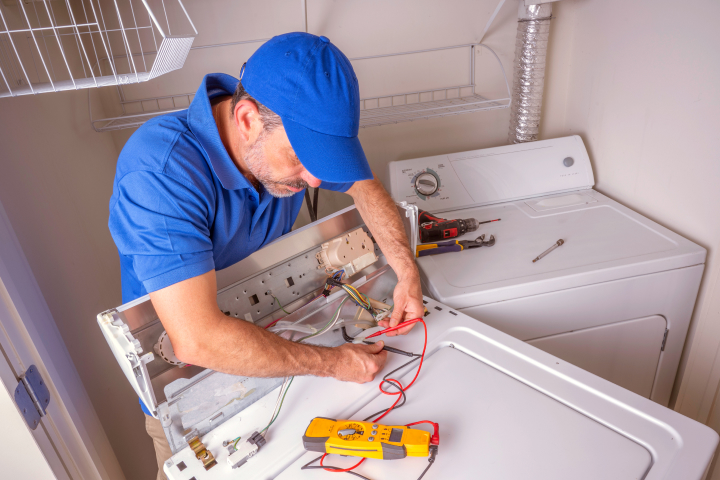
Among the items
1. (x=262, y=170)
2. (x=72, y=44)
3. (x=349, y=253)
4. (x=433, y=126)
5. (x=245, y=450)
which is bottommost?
(x=245, y=450)

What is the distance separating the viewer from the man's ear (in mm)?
861

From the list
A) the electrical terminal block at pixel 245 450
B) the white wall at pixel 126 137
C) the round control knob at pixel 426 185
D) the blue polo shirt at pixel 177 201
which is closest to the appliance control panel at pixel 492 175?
the round control knob at pixel 426 185

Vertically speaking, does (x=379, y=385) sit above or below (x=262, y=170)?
below

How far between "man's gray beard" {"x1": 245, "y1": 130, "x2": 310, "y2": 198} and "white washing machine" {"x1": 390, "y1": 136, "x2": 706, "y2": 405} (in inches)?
20.7

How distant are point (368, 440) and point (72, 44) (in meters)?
1.50

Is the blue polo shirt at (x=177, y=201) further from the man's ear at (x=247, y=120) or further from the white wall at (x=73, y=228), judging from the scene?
the white wall at (x=73, y=228)

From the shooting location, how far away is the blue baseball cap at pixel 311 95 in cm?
82

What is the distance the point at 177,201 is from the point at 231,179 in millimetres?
140

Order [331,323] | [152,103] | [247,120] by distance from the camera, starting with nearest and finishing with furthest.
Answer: [247,120], [331,323], [152,103]

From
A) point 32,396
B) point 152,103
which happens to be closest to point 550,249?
point 32,396

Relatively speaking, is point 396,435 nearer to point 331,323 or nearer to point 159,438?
point 331,323

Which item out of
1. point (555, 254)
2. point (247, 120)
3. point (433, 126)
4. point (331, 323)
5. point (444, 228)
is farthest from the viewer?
point (433, 126)

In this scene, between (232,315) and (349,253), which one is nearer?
(232,315)

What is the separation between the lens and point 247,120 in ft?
2.89
